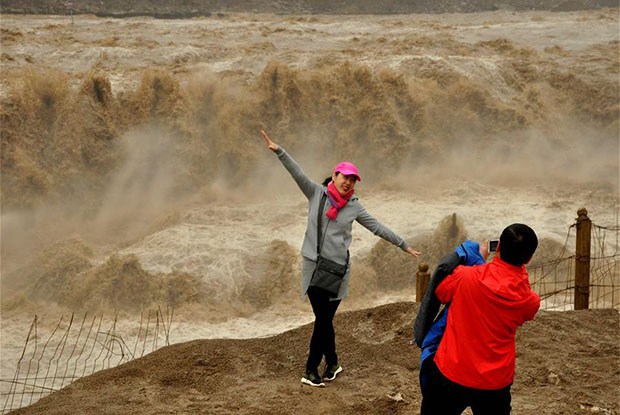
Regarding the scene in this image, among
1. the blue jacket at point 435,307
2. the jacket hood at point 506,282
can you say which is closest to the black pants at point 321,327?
the blue jacket at point 435,307

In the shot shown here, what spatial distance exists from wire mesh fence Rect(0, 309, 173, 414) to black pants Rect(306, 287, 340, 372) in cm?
391

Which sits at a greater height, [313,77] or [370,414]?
[313,77]

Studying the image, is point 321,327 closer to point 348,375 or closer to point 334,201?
point 348,375

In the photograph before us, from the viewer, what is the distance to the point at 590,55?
1823 centimetres

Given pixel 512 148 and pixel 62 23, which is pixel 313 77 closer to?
pixel 512 148

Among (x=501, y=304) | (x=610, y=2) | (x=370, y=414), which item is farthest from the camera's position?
(x=610, y=2)

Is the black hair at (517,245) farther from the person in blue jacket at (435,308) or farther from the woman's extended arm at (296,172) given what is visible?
the woman's extended arm at (296,172)

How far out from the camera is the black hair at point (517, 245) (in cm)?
308

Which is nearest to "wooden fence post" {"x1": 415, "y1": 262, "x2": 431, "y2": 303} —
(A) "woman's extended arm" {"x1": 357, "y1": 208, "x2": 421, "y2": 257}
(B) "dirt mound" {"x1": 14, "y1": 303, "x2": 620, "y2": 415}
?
(B) "dirt mound" {"x1": 14, "y1": 303, "x2": 620, "y2": 415}

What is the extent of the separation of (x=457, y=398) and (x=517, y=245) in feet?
2.16

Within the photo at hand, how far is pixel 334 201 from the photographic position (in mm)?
4539

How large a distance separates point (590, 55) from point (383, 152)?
235 inches

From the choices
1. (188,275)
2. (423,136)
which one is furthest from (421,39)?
(188,275)

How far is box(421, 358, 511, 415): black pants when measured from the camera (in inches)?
123
